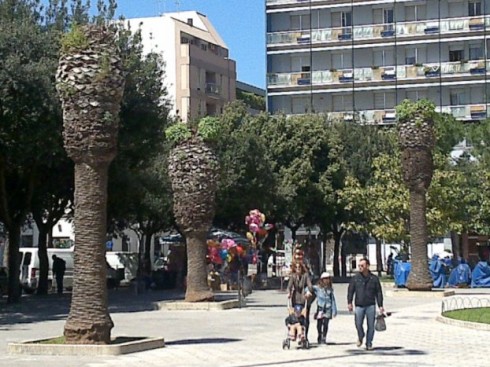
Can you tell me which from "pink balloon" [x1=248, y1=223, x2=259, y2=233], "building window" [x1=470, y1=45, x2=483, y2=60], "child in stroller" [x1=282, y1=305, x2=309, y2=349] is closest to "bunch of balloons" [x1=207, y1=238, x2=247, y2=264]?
"pink balloon" [x1=248, y1=223, x2=259, y2=233]

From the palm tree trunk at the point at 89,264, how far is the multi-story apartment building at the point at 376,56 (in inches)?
1949

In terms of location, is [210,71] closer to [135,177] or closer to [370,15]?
[370,15]

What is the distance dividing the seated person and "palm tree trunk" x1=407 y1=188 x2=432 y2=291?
16.5 meters

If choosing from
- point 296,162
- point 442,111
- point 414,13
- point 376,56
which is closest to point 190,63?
point 376,56

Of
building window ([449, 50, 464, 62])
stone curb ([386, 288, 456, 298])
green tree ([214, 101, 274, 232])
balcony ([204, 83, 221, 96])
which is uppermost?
balcony ([204, 83, 221, 96])

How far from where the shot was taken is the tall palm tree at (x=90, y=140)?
16.8 meters

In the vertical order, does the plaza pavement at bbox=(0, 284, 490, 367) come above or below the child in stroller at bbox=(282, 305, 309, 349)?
below

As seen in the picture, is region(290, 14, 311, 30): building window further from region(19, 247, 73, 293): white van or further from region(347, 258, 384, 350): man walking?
region(347, 258, 384, 350): man walking

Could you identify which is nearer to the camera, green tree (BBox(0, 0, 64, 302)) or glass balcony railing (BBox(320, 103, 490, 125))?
green tree (BBox(0, 0, 64, 302))

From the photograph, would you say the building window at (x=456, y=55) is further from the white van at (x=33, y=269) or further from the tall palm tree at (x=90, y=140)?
the tall palm tree at (x=90, y=140)

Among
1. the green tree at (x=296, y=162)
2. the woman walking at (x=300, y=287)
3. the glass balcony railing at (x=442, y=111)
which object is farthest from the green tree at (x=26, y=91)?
the glass balcony railing at (x=442, y=111)

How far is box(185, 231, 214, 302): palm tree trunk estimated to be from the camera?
2872 centimetres

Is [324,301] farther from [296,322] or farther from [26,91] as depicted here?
[26,91]

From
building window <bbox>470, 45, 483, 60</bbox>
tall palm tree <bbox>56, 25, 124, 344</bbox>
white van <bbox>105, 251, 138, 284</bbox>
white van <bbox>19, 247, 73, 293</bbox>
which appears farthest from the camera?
building window <bbox>470, 45, 483, 60</bbox>
